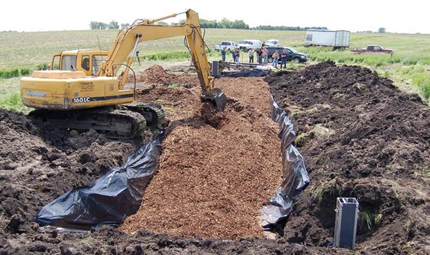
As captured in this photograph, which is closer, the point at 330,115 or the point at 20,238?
the point at 20,238

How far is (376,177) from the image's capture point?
7.56 m

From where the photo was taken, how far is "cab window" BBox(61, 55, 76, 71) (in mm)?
12024

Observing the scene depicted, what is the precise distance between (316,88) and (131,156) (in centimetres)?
1127

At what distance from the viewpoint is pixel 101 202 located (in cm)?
757

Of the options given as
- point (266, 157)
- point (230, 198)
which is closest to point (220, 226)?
point (230, 198)

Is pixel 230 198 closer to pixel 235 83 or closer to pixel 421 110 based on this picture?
pixel 421 110

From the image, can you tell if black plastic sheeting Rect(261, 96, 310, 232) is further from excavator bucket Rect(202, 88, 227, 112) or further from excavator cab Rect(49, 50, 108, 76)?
excavator cab Rect(49, 50, 108, 76)

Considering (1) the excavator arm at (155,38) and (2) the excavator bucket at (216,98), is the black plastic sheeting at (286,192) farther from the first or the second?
(1) the excavator arm at (155,38)

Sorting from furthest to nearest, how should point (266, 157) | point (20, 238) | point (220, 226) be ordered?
point (266, 157), point (220, 226), point (20, 238)

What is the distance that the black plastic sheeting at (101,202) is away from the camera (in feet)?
23.2

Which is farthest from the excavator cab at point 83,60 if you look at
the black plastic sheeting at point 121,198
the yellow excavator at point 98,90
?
the black plastic sheeting at point 121,198

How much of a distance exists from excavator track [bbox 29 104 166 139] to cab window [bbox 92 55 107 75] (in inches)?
45.9

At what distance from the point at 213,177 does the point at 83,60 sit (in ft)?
17.9

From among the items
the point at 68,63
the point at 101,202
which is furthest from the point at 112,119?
the point at 101,202
